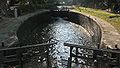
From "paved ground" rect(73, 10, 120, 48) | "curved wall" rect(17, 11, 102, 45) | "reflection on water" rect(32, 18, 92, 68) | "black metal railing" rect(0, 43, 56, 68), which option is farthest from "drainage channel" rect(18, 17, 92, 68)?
"black metal railing" rect(0, 43, 56, 68)

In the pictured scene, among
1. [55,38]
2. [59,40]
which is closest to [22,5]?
[55,38]

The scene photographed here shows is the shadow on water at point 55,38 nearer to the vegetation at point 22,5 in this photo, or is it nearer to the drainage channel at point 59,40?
the drainage channel at point 59,40

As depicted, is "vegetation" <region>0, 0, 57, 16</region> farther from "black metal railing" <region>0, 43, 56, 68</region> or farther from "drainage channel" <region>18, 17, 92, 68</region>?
"black metal railing" <region>0, 43, 56, 68</region>

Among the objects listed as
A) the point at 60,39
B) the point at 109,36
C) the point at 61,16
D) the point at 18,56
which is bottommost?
the point at 61,16

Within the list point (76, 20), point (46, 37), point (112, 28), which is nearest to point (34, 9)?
point (76, 20)

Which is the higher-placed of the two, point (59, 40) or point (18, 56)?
point (18, 56)

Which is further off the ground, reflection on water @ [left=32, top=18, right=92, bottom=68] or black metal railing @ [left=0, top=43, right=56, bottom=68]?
black metal railing @ [left=0, top=43, right=56, bottom=68]

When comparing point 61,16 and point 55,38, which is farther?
point 61,16

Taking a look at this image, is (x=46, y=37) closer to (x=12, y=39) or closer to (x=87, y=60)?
(x=12, y=39)

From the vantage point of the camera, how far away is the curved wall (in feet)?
108

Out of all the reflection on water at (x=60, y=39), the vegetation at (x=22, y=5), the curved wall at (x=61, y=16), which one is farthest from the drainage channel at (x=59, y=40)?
the vegetation at (x=22, y=5)

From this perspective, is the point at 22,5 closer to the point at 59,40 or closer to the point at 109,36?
the point at 59,40

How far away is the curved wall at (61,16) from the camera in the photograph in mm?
33016

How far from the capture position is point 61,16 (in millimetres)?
58469
